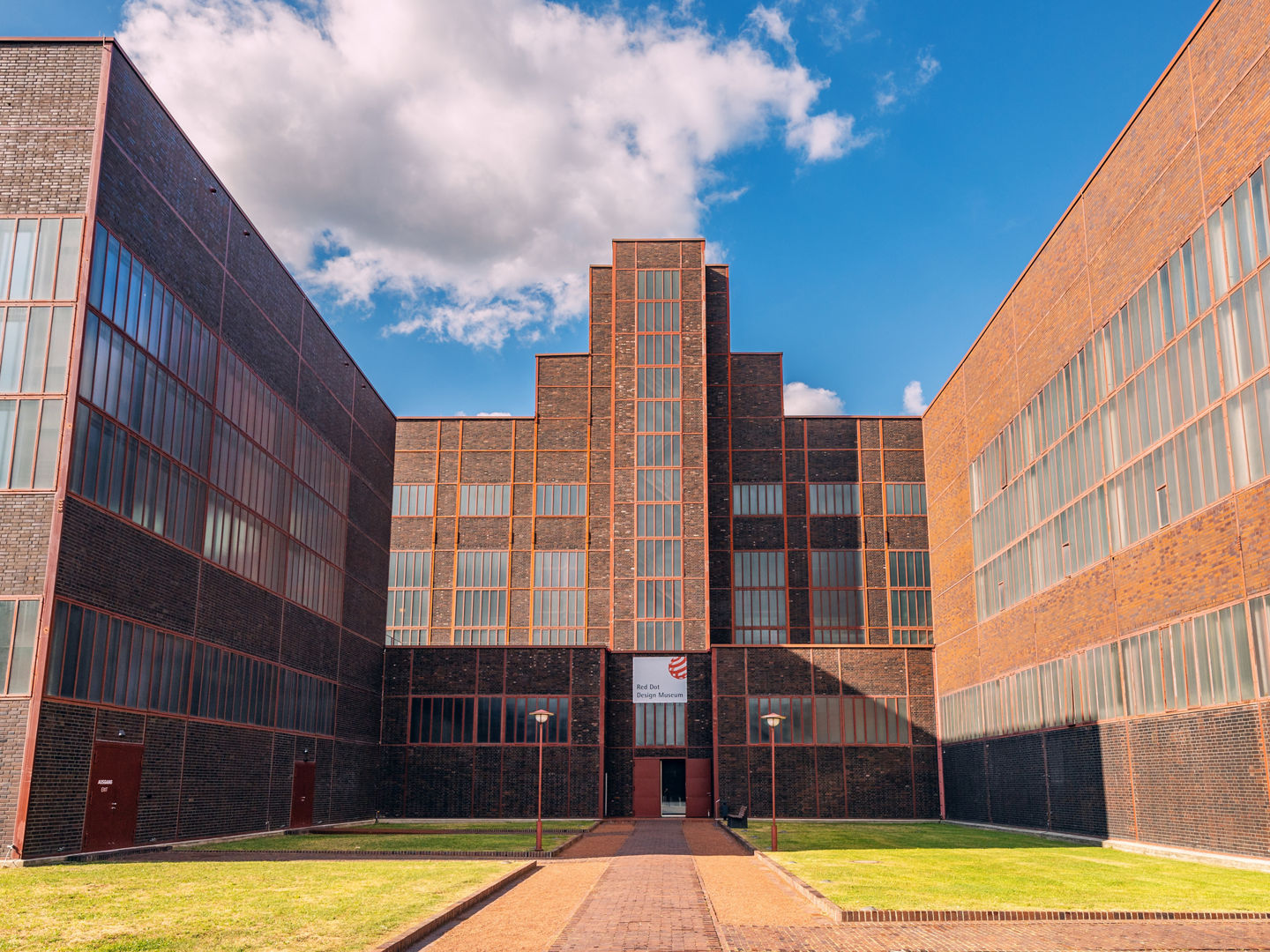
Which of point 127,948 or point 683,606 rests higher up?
point 683,606

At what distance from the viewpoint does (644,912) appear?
1630 centimetres

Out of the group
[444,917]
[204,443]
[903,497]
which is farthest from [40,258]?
[903,497]

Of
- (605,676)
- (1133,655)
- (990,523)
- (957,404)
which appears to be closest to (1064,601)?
(1133,655)

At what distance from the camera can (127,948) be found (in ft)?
39.9

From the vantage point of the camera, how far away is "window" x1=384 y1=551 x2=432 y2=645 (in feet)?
206

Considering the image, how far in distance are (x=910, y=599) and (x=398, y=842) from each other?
37916 mm

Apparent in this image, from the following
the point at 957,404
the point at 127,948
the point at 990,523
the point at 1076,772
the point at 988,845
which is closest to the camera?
the point at 127,948

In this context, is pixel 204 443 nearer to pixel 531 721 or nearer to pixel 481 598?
pixel 531 721

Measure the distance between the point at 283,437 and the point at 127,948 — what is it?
28787 mm

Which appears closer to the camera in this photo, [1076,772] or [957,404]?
[1076,772]

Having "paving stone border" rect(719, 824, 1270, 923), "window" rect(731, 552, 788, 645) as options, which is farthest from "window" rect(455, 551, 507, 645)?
"paving stone border" rect(719, 824, 1270, 923)

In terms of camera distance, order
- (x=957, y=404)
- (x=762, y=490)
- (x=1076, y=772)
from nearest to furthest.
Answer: (x=1076, y=772) < (x=957, y=404) < (x=762, y=490)

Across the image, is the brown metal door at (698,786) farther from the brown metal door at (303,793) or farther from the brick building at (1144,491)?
the brown metal door at (303,793)

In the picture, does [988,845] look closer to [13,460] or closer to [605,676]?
[605,676]
